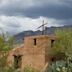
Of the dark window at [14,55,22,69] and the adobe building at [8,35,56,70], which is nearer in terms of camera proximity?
the dark window at [14,55,22,69]

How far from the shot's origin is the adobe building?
4238 centimetres

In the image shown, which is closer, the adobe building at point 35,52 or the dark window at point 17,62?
the dark window at point 17,62

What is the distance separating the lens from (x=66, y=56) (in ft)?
132

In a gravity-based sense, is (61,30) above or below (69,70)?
above

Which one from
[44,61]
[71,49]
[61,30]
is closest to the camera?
[71,49]

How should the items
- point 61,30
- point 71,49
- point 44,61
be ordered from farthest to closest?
point 61,30 → point 44,61 → point 71,49

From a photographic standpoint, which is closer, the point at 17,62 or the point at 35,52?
the point at 17,62

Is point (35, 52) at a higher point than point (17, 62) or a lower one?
higher

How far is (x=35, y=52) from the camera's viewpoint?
4334 centimetres

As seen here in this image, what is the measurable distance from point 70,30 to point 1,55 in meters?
20.6

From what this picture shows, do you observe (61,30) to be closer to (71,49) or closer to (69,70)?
(71,49)

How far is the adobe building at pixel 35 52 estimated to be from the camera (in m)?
42.4

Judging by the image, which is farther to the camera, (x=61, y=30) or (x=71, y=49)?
(x=61, y=30)

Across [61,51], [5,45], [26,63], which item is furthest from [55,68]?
[5,45]
